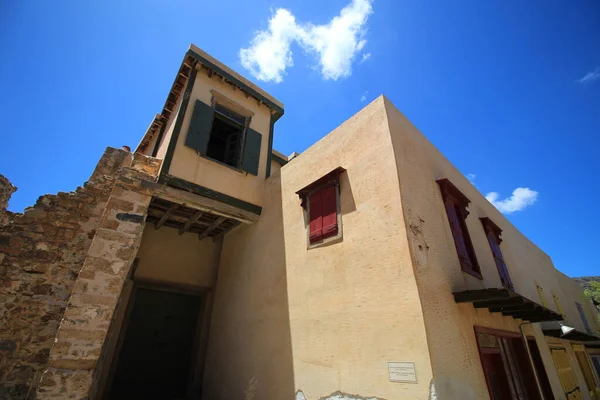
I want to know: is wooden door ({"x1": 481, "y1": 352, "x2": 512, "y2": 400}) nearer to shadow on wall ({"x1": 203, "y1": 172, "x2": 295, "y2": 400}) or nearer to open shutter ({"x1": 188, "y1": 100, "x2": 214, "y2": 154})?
shadow on wall ({"x1": 203, "y1": 172, "x2": 295, "y2": 400})

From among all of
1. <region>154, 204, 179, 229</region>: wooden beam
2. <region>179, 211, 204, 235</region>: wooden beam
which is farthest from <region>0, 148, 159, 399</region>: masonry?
<region>179, 211, 204, 235</region>: wooden beam

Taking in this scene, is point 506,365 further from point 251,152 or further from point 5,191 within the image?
point 5,191

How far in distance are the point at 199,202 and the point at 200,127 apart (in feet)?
5.90

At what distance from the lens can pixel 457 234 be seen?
201 inches

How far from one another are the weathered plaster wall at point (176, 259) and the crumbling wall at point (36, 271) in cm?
147

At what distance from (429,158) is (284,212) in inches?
120

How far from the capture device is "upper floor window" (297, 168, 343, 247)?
15.6 feet

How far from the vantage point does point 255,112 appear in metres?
7.80

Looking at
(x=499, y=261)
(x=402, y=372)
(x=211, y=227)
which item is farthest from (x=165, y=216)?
(x=499, y=261)

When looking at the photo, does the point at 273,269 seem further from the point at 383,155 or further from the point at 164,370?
the point at 164,370

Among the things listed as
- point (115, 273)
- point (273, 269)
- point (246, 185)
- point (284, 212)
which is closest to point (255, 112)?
point (246, 185)

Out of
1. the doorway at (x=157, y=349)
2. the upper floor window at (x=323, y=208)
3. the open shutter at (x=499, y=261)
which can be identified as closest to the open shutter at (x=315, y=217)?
the upper floor window at (x=323, y=208)

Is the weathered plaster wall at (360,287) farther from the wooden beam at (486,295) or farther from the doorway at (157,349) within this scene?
the doorway at (157,349)

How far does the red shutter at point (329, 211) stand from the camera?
15.5 ft
